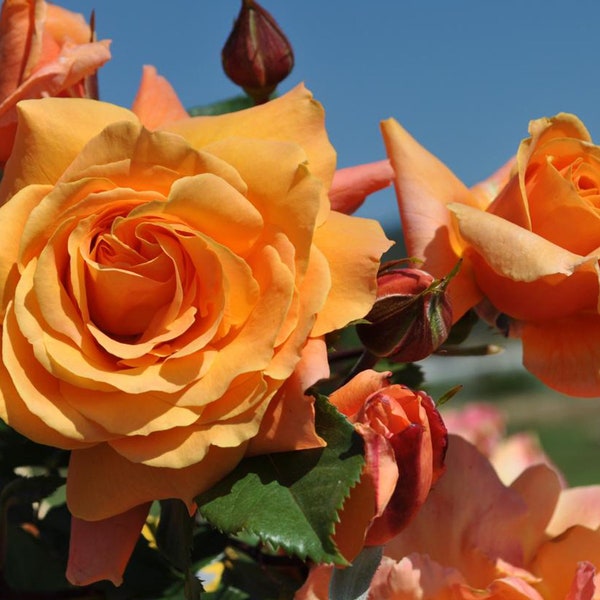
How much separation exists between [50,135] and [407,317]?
21 cm

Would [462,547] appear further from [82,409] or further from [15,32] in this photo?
[15,32]

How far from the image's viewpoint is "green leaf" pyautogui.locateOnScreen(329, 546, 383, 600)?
527mm

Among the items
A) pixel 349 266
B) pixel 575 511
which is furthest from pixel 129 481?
pixel 575 511

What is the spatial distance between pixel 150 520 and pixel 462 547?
0.85 feet

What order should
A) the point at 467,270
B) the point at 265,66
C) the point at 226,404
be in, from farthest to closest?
the point at 265,66 < the point at 467,270 < the point at 226,404

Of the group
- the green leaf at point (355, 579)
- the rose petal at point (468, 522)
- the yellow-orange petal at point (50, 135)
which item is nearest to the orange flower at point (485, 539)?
the rose petal at point (468, 522)

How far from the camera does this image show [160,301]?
1.74 feet

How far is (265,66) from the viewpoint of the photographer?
0.78 meters

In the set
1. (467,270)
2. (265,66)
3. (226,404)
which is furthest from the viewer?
(265,66)

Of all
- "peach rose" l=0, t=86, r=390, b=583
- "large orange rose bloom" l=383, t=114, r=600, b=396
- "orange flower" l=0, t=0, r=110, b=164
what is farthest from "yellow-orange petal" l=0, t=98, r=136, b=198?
"large orange rose bloom" l=383, t=114, r=600, b=396

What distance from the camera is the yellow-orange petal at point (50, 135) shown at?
1.76 feet

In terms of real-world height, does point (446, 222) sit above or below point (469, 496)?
above

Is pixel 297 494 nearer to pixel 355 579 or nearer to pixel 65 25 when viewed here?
pixel 355 579

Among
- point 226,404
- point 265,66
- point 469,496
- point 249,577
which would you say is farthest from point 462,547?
point 265,66
